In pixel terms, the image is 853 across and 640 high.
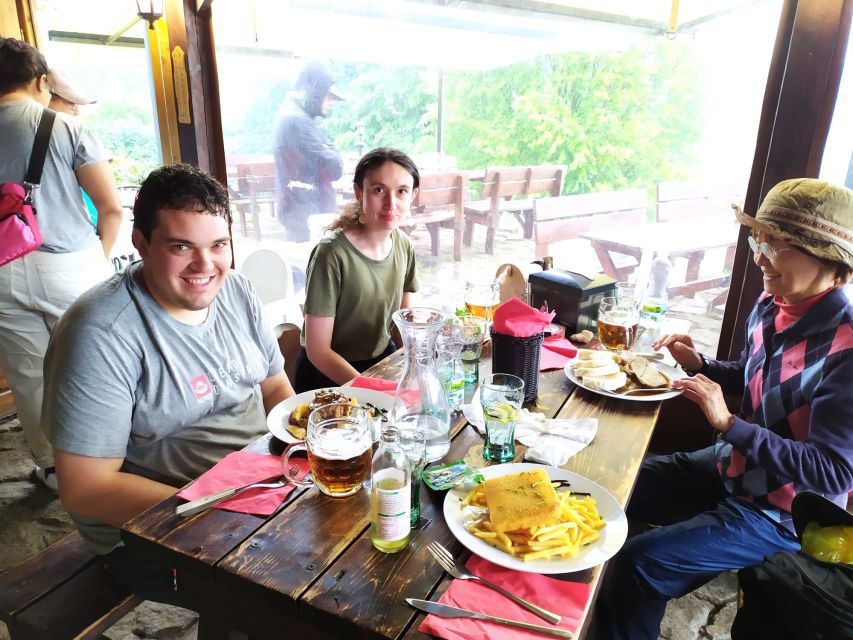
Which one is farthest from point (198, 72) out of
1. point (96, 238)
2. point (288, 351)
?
point (288, 351)

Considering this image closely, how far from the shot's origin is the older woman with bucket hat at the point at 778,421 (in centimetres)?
139

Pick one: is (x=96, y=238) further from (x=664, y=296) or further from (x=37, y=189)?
(x=664, y=296)

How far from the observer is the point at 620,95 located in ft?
8.71

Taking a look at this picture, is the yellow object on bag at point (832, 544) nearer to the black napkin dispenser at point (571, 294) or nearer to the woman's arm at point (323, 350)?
the black napkin dispenser at point (571, 294)

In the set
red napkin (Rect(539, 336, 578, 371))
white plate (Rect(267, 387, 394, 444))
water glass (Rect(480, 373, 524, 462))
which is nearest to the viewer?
water glass (Rect(480, 373, 524, 462))

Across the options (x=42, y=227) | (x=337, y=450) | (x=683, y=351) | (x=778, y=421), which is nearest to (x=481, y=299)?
(x=683, y=351)

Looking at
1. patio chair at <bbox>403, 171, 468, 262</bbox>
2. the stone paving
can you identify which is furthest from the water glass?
patio chair at <bbox>403, 171, 468, 262</bbox>

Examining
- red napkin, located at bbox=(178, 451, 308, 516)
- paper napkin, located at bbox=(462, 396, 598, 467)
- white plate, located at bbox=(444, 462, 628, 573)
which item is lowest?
red napkin, located at bbox=(178, 451, 308, 516)

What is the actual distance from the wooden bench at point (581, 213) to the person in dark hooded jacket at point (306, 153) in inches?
56.8

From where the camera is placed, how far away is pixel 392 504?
37.5 inches

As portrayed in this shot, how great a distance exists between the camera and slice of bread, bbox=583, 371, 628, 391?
1649 millimetres

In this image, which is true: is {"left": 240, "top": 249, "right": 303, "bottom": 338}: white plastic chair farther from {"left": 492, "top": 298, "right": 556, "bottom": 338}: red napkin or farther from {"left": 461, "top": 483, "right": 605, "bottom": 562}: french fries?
{"left": 461, "top": 483, "right": 605, "bottom": 562}: french fries

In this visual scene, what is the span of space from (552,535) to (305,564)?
428 mm

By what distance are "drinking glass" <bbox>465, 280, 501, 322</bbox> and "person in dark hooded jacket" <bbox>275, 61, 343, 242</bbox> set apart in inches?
75.3
